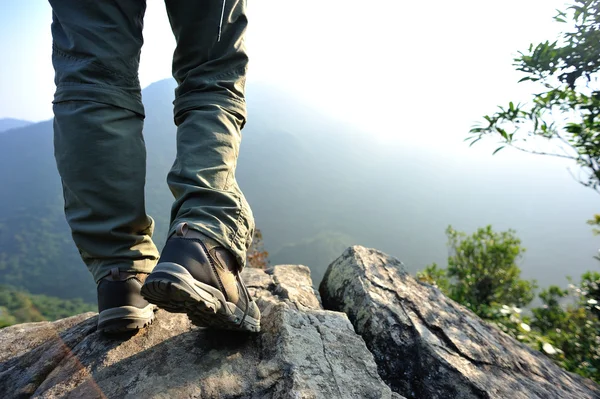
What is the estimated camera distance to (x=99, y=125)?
122 centimetres

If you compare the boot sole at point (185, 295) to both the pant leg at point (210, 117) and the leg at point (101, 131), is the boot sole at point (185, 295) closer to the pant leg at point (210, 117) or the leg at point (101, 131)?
the pant leg at point (210, 117)

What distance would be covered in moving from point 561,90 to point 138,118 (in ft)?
9.93

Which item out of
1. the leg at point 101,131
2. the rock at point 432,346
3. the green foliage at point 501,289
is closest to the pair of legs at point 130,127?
the leg at point 101,131

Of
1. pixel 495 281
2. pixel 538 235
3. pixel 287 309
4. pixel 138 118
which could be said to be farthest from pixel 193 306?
pixel 538 235

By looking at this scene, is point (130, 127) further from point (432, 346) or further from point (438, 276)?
point (438, 276)

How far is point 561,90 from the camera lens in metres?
2.65

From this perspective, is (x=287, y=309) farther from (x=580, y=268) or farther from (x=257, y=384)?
(x=580, y=268)

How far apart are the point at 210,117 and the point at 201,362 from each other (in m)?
0.92

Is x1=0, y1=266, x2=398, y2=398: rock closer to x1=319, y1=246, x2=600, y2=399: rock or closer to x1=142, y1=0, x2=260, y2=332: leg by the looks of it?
x1=142, y1=0, x2=260, y2=332: leg

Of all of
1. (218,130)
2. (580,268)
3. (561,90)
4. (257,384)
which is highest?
(561,90)

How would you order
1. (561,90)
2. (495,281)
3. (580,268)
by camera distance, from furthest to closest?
(580,268)
(495,281)
(561,90)

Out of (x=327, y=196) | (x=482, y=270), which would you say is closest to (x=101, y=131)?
(x=482, y=270)

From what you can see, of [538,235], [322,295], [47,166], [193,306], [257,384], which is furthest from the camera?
[47,166]

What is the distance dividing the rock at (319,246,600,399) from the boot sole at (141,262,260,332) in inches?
36.3
